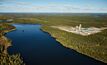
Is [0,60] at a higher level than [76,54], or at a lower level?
higher

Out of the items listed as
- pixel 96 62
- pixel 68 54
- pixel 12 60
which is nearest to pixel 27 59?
pixel 12 60

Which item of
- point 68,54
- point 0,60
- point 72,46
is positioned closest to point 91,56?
point 68,54

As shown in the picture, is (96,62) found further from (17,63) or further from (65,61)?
(17,63)

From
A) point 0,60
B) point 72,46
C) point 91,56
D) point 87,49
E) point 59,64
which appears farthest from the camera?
point 72,46

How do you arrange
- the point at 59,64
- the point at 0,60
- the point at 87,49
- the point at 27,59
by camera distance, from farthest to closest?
the point at 87,49
the point at 27,59
the point at 59,64
the point at 0,60

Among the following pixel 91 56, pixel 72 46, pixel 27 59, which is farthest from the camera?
pixel 72 46

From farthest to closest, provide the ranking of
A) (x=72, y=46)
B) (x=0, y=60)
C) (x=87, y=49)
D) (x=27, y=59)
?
(x=72, y=46) → (x=87, y=49) → (x=27, y=59) → (x=0, y=60)

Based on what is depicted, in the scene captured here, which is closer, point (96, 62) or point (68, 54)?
point (96, 62)

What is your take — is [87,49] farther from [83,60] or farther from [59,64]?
[59,64]

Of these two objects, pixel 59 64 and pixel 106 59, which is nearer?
pixel 59 64
